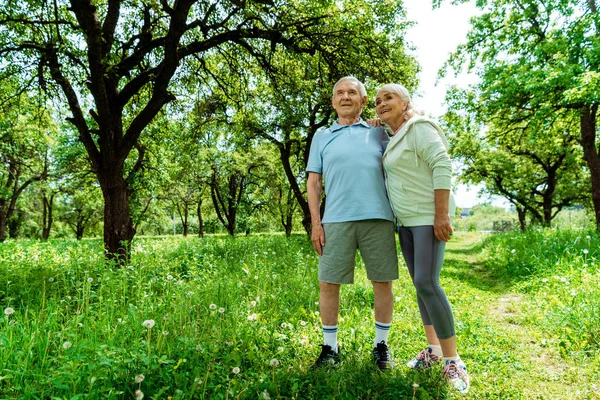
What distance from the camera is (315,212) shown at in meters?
2.85

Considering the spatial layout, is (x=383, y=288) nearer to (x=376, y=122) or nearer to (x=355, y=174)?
(x=355, y=174)

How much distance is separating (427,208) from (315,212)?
0.87m

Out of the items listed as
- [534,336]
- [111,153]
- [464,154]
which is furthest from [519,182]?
[111,153]

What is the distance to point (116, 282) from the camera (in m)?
4.38

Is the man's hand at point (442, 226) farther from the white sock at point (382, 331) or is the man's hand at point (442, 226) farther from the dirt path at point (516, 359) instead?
the dirt path at point (516, 359)

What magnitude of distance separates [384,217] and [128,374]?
2.08m

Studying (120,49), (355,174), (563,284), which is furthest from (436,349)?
(120,49)

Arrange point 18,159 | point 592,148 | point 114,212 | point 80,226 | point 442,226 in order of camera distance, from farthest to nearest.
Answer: point 80,226, point 18,159, point 592,148, point 114,212, point 442,226

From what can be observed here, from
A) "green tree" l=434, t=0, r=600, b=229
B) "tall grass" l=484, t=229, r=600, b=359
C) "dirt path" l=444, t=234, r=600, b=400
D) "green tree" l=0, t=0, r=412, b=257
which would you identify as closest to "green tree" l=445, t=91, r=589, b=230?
"green tree" l=434, t=0, r=600, b=229

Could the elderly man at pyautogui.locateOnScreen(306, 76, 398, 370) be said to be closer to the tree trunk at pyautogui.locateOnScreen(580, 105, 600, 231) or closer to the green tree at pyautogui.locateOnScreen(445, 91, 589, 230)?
the tree trunk at pyautogui.locateOnScreen(580, 105, 600, 231)

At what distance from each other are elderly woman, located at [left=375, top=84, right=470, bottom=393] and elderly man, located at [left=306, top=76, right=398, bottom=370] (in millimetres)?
161

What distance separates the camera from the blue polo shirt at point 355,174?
2712 mm

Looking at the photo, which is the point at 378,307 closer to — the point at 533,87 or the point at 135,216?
the point at 533,87

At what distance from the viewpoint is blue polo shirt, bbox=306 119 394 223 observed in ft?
8.90
